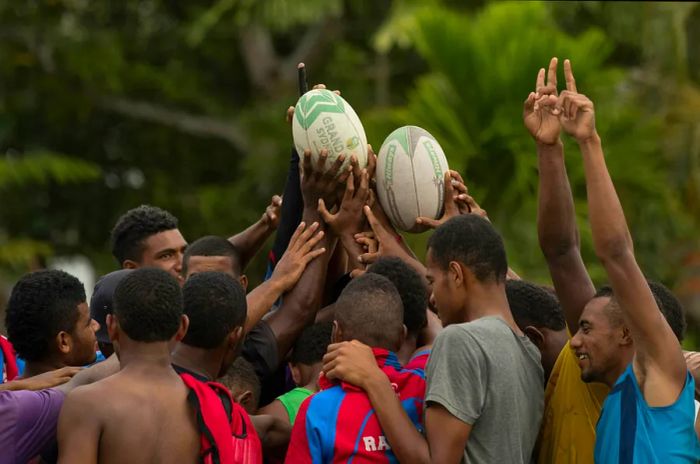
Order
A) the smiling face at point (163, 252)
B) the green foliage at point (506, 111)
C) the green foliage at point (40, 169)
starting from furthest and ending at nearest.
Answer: the green foliage at point (40, 169)
the green foliage at point (506, 111)
the smiling face at point (163, 252)

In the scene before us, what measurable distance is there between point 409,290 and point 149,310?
1.38 metres

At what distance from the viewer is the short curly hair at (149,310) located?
17.9 ft

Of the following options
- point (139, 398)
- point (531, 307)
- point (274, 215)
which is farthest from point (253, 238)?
point (139, 398)

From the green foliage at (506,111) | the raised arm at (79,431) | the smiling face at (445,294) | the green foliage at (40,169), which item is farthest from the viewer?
the green foliage at (40,169)

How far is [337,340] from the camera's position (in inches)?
232

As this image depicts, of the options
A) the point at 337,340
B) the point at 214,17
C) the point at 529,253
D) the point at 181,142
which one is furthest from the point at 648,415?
the point at 181,142

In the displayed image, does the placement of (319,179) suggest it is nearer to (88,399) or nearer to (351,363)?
(351,363)

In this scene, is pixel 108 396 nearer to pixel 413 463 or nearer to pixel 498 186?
pixel 413 463

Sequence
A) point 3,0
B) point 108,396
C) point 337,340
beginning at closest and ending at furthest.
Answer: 1. point 108,396
2. point 337,340
3. point 3,0

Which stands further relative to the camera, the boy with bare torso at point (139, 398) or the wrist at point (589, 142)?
the wrist at point (589, 142)

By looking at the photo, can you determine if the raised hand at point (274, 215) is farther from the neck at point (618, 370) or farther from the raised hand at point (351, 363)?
the neck at point (618, 370)

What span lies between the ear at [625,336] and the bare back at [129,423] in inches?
71.9

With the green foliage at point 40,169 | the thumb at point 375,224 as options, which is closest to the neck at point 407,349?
the thumb at point 375,224

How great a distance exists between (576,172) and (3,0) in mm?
11552
